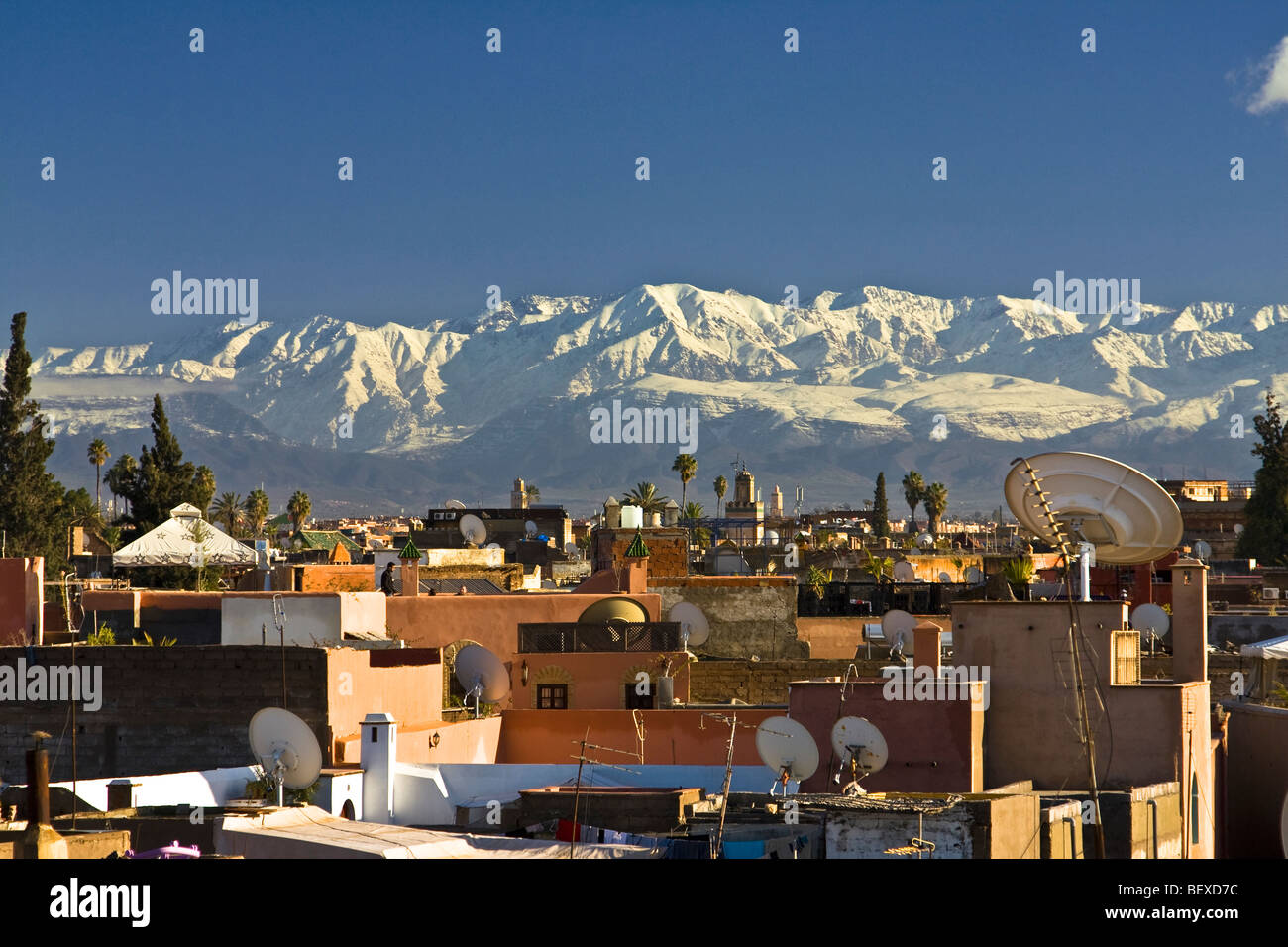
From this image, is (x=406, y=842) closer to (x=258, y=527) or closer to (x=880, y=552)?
(x=880, y=552)

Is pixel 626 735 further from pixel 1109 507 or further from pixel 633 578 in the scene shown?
pixel 633 578

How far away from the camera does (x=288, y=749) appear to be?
1973cm

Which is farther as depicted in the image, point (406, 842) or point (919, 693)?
point (919, 693)

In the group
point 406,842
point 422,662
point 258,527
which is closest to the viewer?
point 406,842

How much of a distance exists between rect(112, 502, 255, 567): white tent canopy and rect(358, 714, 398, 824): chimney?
32.1 meters

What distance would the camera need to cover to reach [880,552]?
94.1 m

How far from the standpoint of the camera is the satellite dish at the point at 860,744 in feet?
65.5

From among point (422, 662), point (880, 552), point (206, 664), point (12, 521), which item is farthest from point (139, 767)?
point (880, 552)

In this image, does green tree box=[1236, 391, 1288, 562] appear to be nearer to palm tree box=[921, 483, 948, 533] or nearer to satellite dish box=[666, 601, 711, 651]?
satellite dish box=[666, 601, 711, 651]

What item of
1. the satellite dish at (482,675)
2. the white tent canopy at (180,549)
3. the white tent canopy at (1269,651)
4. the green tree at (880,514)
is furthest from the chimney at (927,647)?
the green tree at (880,514)

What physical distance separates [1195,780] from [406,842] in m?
9.95

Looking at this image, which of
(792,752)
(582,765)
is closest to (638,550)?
(582,765)

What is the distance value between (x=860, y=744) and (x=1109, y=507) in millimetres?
4521
